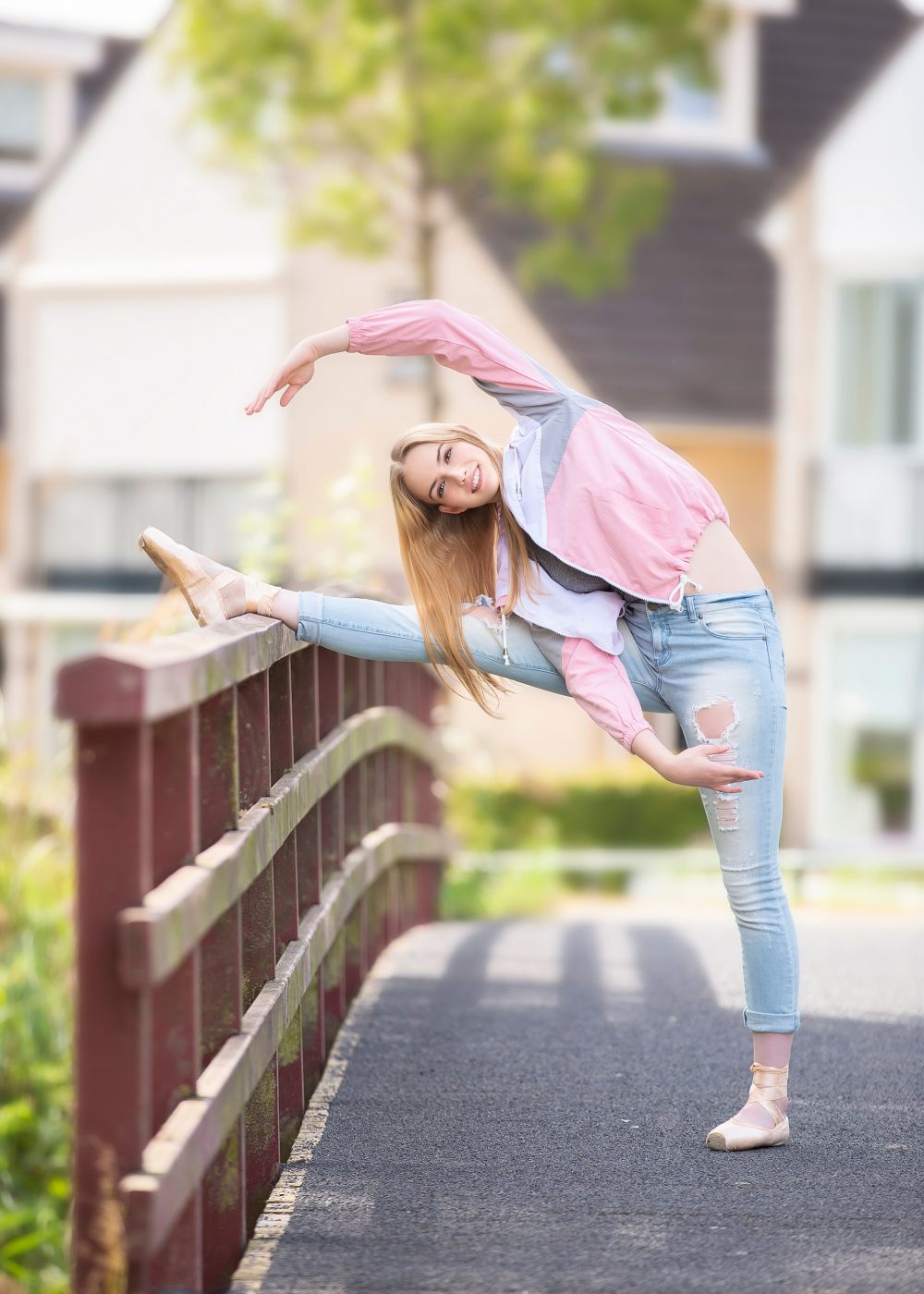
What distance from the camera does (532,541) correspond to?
11.8 ft

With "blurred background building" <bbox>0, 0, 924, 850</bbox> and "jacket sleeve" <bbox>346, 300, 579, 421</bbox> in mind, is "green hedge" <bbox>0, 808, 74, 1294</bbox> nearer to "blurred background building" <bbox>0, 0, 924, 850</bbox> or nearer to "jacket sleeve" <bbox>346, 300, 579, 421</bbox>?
"jacket sleeve" <bbox>346, 300, 579, 421</bbox>

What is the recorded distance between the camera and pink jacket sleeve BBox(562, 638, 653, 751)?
11.2ft

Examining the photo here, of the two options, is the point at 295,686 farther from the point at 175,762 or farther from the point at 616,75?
the point at 616,75

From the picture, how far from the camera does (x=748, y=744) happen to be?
11.6 ft

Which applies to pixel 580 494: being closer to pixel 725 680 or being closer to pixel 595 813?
pixel 725 680

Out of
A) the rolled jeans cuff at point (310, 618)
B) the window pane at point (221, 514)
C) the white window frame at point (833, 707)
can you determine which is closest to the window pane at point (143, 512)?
the window pane at point (221, 514)

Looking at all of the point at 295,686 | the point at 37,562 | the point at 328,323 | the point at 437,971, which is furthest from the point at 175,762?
the point at 37,562

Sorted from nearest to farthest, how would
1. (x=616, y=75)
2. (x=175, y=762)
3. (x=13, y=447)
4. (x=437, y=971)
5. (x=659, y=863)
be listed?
(x=175, y=762), (x=437, y=971), (x=659, y=863), (x=616, y=75), (x=13, y=447)

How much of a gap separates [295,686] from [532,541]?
0.69 meters

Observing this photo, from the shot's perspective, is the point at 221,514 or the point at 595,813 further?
the point at 221,514

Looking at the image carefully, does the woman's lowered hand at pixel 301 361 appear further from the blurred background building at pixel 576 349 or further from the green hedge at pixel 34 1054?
the blurred background building at pixel 576 349

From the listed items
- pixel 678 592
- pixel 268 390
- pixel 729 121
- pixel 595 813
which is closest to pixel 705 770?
pixel 678 592

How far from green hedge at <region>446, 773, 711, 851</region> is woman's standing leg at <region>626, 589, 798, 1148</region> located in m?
12.1

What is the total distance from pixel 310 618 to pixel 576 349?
1495 cm
